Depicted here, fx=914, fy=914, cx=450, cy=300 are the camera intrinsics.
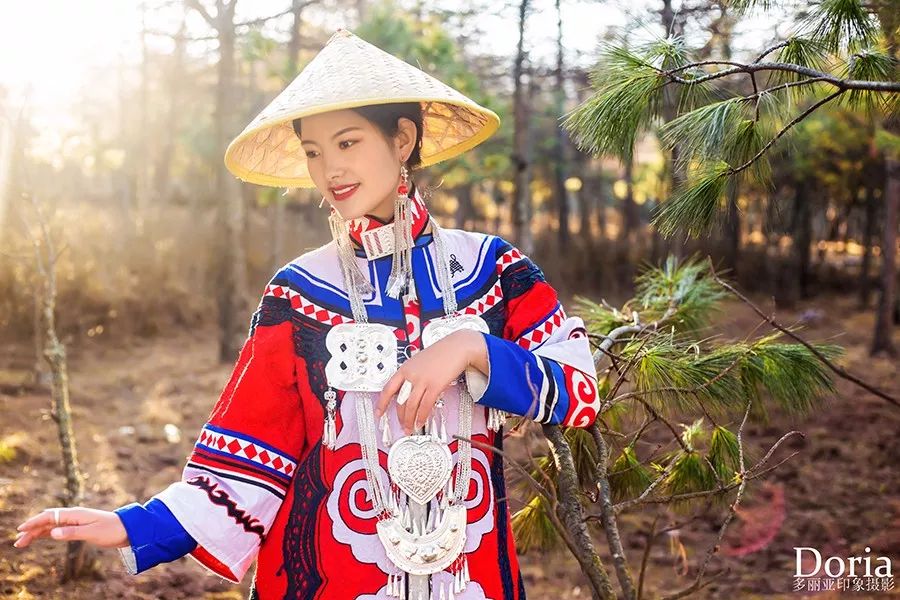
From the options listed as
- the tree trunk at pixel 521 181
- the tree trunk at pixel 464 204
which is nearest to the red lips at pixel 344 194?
the tree trunk at pixel 521 181

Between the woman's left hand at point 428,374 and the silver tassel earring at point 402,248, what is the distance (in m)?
0.23

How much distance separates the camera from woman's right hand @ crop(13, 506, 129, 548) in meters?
1.38

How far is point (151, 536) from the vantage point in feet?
4.83

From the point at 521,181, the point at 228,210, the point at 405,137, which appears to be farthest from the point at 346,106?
the point at 228,210

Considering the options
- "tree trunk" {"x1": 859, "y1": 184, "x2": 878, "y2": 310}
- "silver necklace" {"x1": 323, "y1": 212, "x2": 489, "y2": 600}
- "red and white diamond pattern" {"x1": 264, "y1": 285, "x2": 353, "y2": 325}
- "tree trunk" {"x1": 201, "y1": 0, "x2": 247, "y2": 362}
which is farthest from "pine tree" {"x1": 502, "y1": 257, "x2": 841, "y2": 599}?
"tree trunk" {"x1": 859, "y1": 184, "x2": 878, "y2": 310}

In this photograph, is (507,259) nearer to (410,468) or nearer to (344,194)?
(344,194)

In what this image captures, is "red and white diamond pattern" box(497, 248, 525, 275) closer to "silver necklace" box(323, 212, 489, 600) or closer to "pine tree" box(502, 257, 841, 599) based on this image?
"silver necklace" box(323, 212, 489, 600)

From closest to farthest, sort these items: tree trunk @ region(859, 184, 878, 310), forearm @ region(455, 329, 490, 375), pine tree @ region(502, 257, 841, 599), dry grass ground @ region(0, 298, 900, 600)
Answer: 1. forearm @ region(455, 329, 490, 375)
2. pine tree @ region(502, 257, 841, 599)
3. dry grass ground @ region(0, 298, 900, 600)
4. tree trunk @ region(859, 184, 878, 310)

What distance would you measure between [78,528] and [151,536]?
0.12 meters

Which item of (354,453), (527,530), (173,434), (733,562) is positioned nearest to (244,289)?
(173,434)

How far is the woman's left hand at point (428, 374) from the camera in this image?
144cm

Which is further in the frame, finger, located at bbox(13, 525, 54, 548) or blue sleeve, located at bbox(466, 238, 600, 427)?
blue sleeve, located at bbox(466, 238, 600, 427)

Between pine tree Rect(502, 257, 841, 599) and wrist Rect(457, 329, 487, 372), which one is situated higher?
wrist Rect(457, 329, 487, 372)

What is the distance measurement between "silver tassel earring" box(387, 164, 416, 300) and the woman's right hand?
2.00 ft
